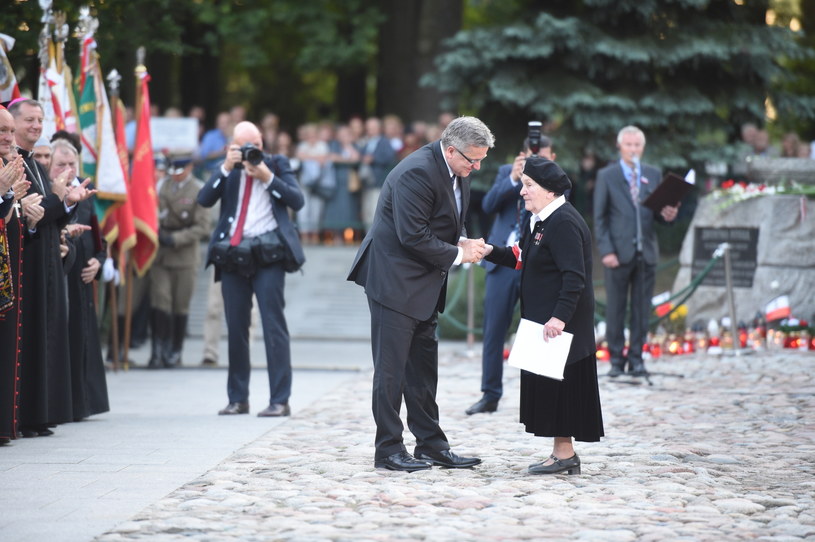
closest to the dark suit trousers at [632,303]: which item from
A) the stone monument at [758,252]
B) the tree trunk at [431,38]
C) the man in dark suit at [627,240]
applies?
the man in dark suit at [627,240]

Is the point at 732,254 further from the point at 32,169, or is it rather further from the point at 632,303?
the point at 32,169

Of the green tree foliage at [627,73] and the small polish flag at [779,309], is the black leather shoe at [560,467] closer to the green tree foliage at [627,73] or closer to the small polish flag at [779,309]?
the small polish flag at [779,309]

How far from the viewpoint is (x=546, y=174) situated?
7.17 meters

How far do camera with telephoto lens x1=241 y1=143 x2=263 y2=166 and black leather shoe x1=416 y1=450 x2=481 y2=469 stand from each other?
3022 mm

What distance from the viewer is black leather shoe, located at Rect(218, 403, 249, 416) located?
9.81 metres

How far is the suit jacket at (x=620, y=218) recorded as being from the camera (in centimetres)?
1176

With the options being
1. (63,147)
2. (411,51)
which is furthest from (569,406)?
(411,51)

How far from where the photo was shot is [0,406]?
812 centimetres

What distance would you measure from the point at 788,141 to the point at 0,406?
14754 mm

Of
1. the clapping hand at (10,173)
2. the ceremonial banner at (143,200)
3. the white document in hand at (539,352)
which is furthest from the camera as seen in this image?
the ceremonial banner at (143,200)

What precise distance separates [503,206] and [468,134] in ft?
9.25

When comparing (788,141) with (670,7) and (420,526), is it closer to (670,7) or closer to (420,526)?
(670,7)

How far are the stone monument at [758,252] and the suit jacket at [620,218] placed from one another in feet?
10.8

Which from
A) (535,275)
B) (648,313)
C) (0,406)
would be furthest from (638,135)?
(0,406)
